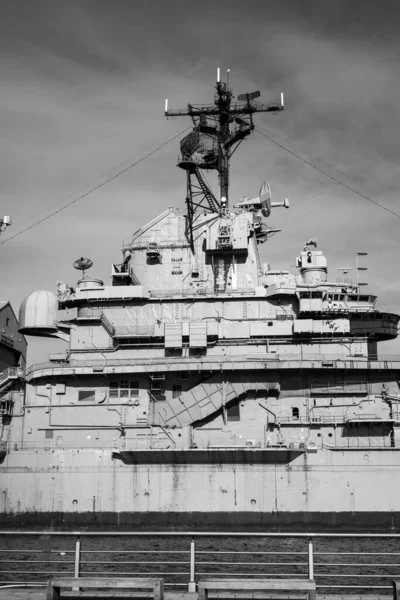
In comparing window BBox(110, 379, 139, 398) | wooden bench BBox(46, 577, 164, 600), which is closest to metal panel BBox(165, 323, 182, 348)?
window BBox(110, 379, 139, 398)

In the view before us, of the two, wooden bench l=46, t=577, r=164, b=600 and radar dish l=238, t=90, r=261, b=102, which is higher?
radar dish l=238, t=90, r=261, b=102

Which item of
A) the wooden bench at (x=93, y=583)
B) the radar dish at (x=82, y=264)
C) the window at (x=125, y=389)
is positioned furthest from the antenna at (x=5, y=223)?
the wooden bench at (x=93, y=583)

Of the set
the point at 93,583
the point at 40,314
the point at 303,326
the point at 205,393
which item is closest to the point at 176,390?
the point at 205,393

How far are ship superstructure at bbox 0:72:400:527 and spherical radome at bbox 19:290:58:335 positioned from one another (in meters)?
0.08

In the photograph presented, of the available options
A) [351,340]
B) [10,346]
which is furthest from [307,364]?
[10,346]

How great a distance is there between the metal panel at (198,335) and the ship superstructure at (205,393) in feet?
0.16

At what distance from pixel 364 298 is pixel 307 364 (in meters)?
5.60

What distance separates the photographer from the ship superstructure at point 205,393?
26703 mm

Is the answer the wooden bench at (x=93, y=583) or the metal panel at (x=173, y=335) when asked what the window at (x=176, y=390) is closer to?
the metal panel at (x=173, y=335)

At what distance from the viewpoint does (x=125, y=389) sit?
96.2ft

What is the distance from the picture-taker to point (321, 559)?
21.5 meters

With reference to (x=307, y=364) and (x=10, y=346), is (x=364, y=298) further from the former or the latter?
(x=10, y=346)

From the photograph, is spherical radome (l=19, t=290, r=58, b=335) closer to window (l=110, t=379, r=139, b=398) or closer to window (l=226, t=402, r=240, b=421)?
window (l=110, t=379, r=139, b=398)

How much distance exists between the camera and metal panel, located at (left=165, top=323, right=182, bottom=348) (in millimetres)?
29016
